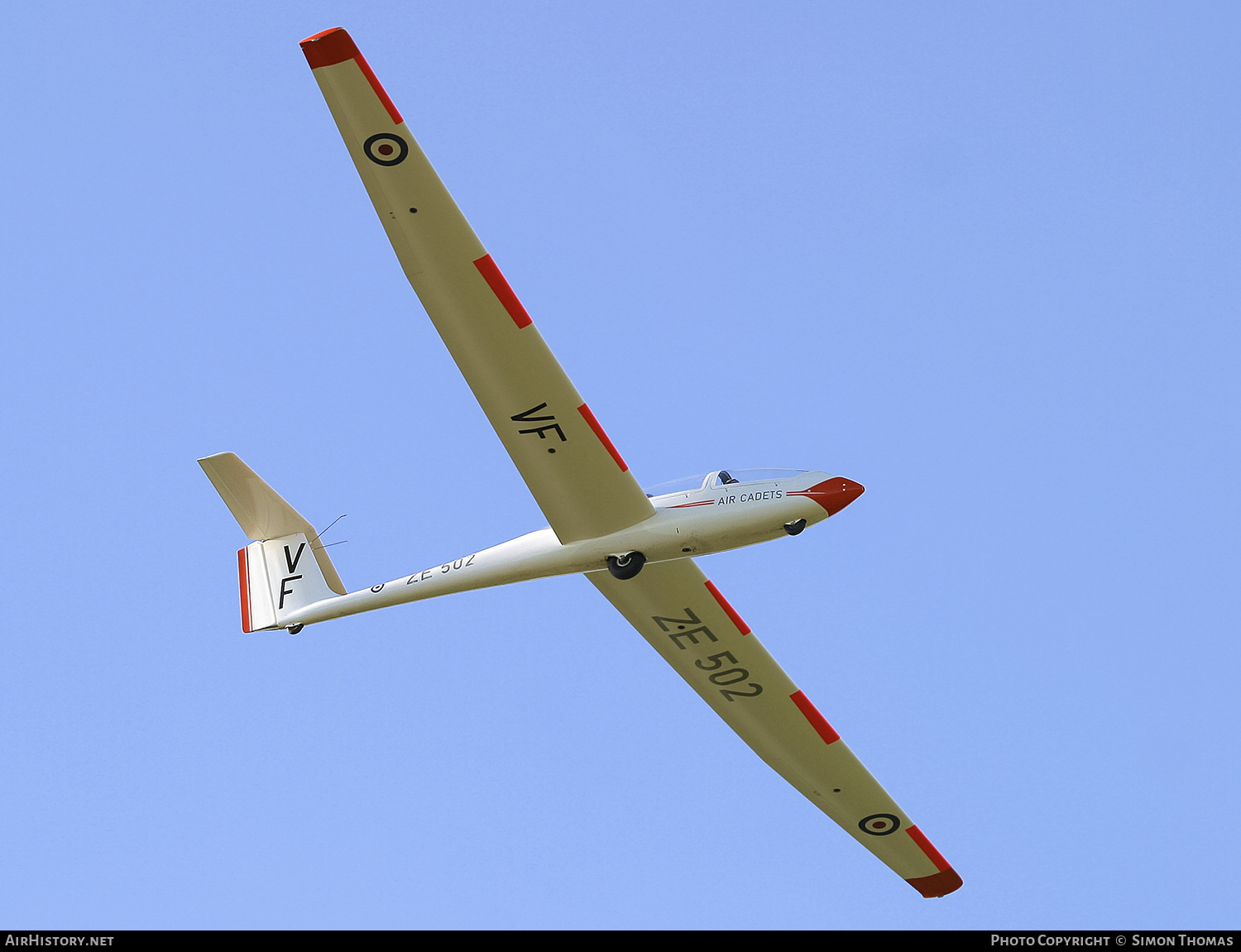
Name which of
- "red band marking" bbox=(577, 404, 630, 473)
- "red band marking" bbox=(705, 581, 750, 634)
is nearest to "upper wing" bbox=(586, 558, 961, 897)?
"red band marking" bbox=(705, 581, 750, 634)

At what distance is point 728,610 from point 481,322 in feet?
17.8

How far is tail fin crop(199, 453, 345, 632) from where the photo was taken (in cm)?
1916

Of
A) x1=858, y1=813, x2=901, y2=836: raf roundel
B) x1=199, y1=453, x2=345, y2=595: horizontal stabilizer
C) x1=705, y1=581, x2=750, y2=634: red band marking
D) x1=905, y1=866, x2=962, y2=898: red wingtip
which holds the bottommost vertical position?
x1=905, y1=866, x2=962, y2=898: red wingtip

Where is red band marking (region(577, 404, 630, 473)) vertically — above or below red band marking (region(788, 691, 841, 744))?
above

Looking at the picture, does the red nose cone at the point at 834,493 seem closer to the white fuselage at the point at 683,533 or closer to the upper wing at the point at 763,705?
the white fuselage at the point at 683,533

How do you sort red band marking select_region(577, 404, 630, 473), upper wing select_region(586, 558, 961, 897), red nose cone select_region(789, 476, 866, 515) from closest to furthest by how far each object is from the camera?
1. red band marking select_region(577, 404, 630, 473)
2. red nose cone select_region(789, 476, 866, 515)
3. upper wing select_region(586, 558, 961, 897)

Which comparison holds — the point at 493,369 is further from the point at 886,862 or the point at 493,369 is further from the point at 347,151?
the point at 886,862

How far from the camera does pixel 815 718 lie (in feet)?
60.6

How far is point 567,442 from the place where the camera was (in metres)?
15.3

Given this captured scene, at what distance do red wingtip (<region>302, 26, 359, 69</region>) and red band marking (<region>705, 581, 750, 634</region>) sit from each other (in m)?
7.98

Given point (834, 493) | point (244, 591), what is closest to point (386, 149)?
point (834, 493)

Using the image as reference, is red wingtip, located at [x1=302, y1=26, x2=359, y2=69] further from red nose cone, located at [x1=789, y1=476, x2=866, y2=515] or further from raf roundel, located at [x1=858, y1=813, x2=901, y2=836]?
raf roundel, located at [x1=858, y1=813, x2=901, y2=836]
